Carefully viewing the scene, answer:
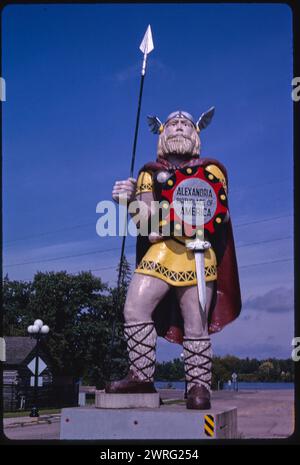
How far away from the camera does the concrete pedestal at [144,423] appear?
244 inches

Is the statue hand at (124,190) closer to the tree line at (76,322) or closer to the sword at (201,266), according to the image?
the sword at (201,266)

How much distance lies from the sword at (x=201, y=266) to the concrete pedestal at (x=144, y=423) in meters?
1.17

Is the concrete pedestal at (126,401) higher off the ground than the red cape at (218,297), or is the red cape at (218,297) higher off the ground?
the red cape at (218,297)

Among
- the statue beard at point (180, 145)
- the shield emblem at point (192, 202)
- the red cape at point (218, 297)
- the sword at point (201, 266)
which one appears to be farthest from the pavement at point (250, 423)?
the statue beard at point (180, 145)

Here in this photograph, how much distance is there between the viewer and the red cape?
743 cm

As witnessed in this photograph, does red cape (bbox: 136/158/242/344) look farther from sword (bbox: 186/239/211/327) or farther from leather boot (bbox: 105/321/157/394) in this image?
leather boot (bbox: 105/321/157/394)

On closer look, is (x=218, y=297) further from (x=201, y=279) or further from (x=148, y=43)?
(x=148, y=43)

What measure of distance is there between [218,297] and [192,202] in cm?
118

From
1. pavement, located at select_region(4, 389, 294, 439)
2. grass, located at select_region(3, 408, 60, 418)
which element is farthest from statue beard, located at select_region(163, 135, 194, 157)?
grass, located at select_region(3, 408, 60, 418)

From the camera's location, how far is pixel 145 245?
766 cm

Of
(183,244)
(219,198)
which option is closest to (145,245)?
(183,244)
